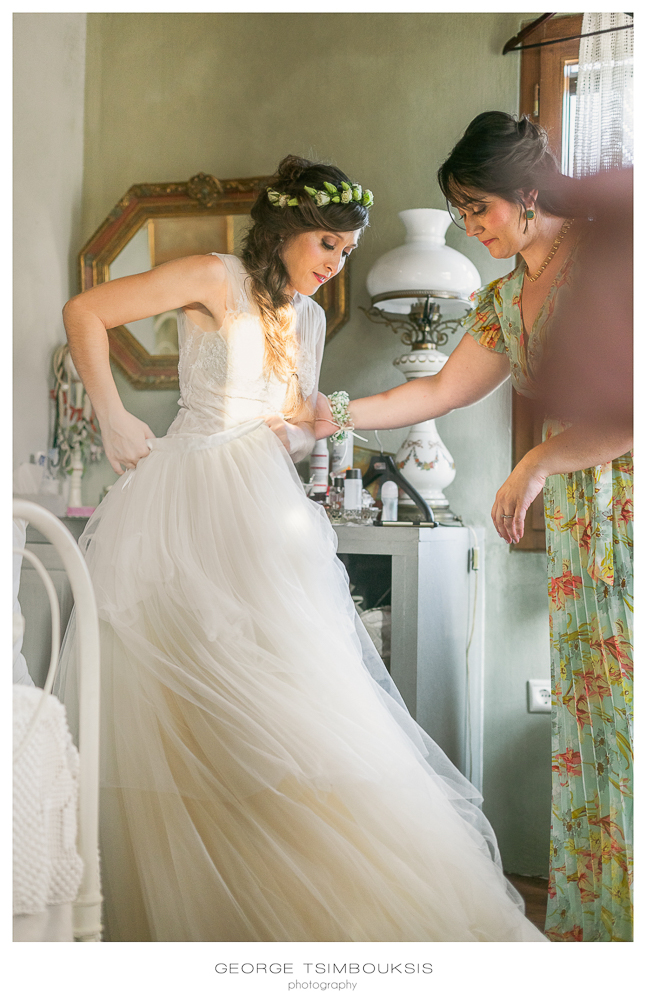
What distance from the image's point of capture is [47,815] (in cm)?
83

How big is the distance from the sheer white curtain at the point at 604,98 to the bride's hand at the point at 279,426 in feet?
1.86

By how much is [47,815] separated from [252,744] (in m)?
0.26

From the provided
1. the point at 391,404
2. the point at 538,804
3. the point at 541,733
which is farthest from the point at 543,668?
the point at 391,404

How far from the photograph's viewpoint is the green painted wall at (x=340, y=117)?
1.04 meters

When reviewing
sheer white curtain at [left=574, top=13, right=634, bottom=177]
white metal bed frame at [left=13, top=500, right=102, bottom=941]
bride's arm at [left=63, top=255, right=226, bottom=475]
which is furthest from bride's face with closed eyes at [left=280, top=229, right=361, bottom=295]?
white metal bed frame at [left=13, top=500, right=102, bottom=941]

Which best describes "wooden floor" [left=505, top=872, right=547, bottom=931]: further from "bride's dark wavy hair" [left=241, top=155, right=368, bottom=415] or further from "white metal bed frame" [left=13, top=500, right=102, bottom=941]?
"bride's dark wavy hair" [left=241, top=155, right=368, bottom=415]

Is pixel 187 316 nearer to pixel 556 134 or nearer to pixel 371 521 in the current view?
pixel 371 521

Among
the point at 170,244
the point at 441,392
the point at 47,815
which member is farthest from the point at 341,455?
the point at 47,815

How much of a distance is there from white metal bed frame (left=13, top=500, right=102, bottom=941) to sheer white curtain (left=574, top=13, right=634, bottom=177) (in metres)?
0.89

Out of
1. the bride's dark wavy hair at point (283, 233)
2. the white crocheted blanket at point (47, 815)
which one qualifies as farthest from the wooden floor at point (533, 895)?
the bride's dark wavy hair at point (283, 233)

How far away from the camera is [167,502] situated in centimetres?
102

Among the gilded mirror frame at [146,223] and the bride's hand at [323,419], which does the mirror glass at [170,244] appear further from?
the bride's hand at [323,419]
